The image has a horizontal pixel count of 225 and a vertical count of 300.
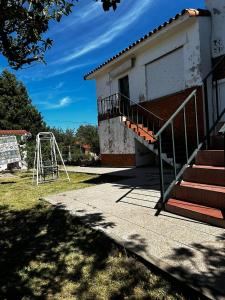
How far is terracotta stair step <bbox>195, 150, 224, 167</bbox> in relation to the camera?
14.9 feet

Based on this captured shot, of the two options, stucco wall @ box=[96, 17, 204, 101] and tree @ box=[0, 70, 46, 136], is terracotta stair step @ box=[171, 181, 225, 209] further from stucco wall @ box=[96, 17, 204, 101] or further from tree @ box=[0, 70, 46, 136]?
tree @ box=[0, 70, 46, 136]

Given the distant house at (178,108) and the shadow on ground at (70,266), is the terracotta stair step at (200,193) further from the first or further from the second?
the shadow on ground at (70,266)

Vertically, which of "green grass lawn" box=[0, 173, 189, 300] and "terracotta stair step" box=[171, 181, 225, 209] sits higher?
"terracotta stair step" box=[171, 181, 225, 209]

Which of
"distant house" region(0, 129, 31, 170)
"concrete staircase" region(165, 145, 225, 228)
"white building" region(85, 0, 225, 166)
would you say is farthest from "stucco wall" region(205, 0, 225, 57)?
"distant house" region(0, 129, 31, 170)

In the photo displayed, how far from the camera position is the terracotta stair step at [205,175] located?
4293 millimetres

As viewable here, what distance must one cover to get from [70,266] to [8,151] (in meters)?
11.3

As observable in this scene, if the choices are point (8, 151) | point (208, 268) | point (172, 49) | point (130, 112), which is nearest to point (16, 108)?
point (8, 151)

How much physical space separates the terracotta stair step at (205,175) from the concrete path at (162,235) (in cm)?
71

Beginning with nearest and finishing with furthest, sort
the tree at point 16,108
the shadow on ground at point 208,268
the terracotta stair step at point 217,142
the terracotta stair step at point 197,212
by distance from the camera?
1. the shadow on ground at point 208,268
2. the terracotta stair step at point 197,212
3. the terracotta stair step at point 217,142
4. the tree at point 16,108

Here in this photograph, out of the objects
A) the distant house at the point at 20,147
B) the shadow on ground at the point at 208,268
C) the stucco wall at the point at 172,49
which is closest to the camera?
the shadow on ground at the point at 208,268

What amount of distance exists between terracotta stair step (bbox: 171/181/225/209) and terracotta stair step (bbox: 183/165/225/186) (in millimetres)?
86

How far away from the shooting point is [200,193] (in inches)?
169

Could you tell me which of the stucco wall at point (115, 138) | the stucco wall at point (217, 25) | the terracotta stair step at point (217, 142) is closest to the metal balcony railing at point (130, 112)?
the stucco wall at point (115, 138)

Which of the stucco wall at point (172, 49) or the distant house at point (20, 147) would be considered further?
the distant house at point (20, 147)
